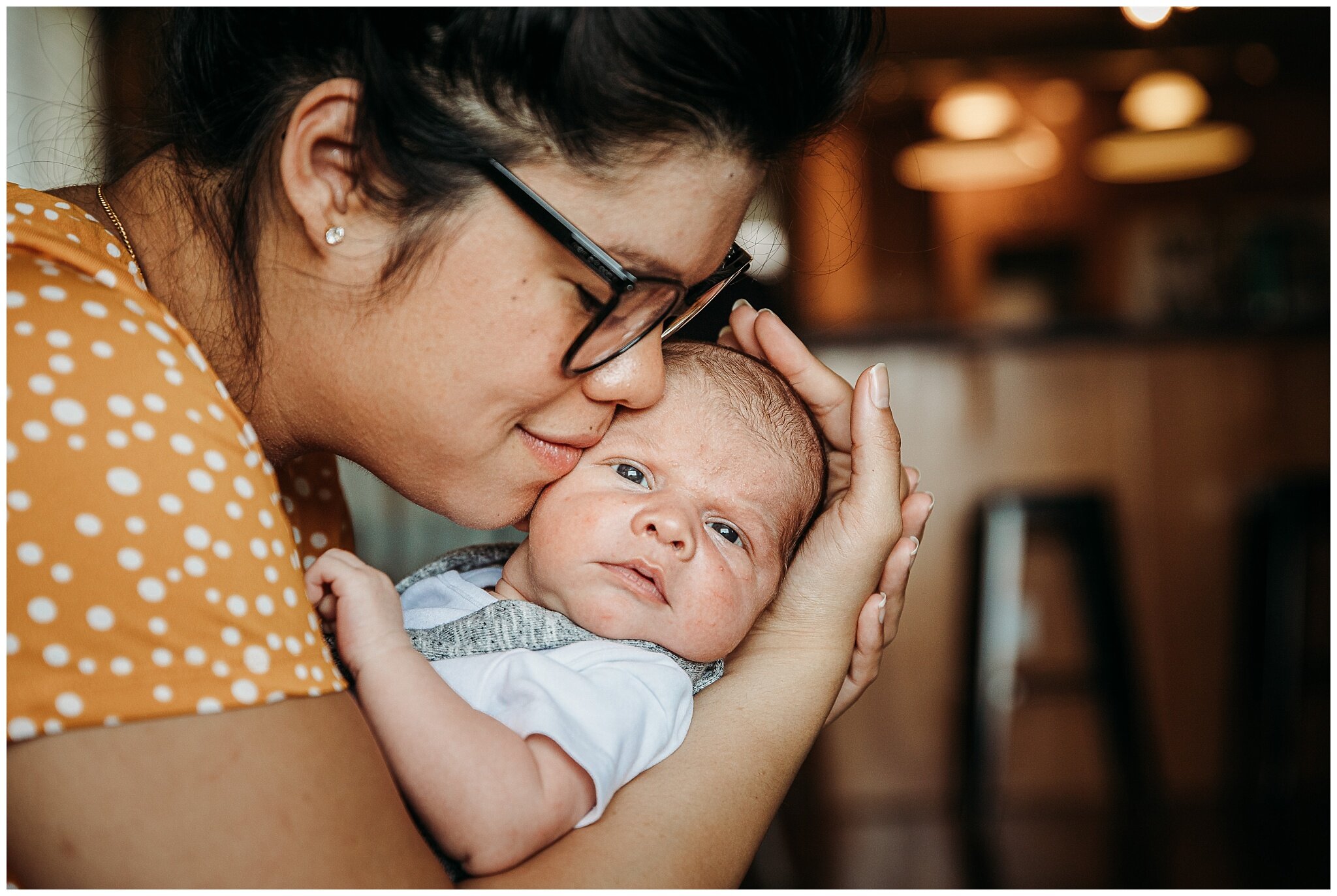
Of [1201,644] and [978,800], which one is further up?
[1201,644]

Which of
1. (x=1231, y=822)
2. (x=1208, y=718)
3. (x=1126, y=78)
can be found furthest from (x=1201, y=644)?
(x=1126, y=78)

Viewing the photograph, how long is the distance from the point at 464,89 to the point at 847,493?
742 mm

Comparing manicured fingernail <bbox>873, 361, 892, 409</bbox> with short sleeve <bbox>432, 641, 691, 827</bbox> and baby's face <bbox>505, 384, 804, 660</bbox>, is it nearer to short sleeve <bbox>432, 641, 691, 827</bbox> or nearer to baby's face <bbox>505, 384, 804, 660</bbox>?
baby's face <bbox>505, 384, 804, 660</bbox>

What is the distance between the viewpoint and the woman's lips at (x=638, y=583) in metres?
1.24

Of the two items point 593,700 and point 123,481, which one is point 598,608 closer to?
point 593,700

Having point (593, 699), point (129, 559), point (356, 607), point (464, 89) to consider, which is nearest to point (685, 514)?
point (593, 699)

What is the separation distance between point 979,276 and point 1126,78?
154 centimetres

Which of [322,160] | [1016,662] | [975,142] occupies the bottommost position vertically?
[1016,662]

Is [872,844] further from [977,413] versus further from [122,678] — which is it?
[122,678]

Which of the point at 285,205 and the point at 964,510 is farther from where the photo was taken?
the point at 964,510

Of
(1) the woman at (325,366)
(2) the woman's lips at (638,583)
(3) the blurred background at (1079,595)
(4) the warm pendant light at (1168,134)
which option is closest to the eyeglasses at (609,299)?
(1) the woman at (325,366)

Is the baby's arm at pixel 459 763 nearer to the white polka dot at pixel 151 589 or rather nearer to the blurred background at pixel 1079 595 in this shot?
the white polka dot at pixel 151 589

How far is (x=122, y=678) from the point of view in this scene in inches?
30.7

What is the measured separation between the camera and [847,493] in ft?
4.80
